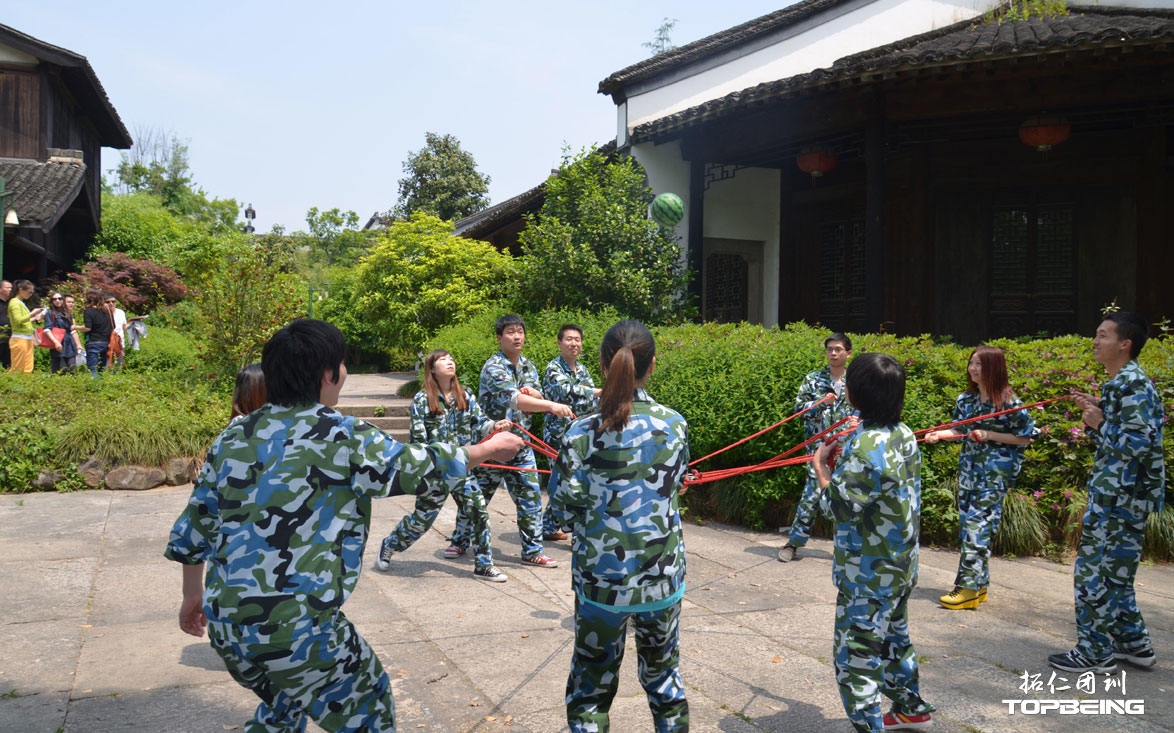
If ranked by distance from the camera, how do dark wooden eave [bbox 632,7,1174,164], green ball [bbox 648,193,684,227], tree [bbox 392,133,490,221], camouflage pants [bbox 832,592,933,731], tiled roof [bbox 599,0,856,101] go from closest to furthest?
camouflage pants [bbox 832,592,933,731] → dark wooden eave [bbox 632,7,1174,164] → green ball [bbox 648,193,684,227] → tiled roof [bbox 599,0,856,101] → tree [bbox 392,133,490,221]

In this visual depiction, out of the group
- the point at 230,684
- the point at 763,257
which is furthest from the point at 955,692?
the point at 763,257

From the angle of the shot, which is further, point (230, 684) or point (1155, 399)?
point (1155, 399)

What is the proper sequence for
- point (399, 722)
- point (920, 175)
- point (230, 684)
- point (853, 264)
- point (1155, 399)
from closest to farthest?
point (399, 722) < point (230, 684) < point (1155, 399) < point (920, 175) < point (853, 264)

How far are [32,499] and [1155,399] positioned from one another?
1023cm

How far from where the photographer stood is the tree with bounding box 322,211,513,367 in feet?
61.2

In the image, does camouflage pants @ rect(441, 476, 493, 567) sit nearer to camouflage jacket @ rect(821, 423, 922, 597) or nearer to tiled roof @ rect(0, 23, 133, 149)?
camouflage jacket @ rect(821, 423, 922, 597)

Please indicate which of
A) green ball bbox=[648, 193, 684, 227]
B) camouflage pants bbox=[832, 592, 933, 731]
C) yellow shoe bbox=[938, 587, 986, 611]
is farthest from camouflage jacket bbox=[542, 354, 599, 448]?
green ball bbox=[648, 193, 684, 227]

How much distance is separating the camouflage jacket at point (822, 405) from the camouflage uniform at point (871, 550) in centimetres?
337

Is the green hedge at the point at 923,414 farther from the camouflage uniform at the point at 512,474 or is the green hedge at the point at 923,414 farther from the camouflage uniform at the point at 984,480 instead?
the camouflage uniform at the point at 512,474

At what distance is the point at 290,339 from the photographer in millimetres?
2779

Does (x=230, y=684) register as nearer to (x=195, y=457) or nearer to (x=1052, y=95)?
(x=195, y=457)

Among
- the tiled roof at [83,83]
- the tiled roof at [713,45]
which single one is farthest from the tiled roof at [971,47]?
the tiled roof at [83,83]

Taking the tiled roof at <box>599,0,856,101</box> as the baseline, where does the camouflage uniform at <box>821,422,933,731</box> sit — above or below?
below

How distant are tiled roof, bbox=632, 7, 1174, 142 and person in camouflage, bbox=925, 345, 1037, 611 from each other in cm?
569
